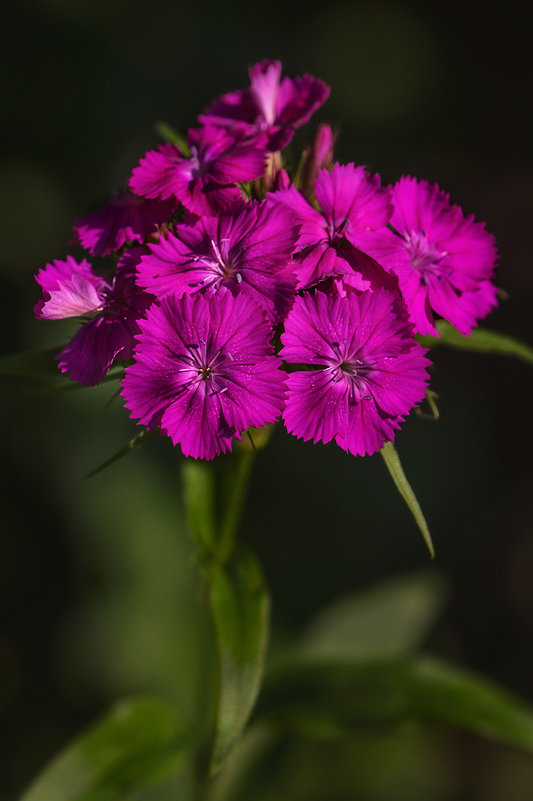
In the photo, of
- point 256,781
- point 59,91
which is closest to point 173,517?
point 256,781

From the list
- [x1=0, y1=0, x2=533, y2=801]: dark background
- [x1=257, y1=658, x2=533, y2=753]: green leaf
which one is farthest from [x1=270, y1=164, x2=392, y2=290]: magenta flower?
[x1=0, y1=0, x2=533, y2=801]: dark background

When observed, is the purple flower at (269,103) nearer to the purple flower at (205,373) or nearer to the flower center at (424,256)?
the flower center at (424,256)

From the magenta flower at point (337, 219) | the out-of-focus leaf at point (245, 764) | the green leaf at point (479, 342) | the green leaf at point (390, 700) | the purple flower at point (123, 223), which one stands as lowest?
the out-of-focus leaf at point (245, 764)

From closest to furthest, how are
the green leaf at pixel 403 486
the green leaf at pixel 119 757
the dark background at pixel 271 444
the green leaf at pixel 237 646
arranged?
the green leaf at pixel 403 486, the green leaf at pixel 237 646, the green leaf at pixel 119 757, the dark background at pixel 271 444

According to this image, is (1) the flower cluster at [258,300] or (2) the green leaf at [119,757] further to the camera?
(2) the green leaf at [119,757]

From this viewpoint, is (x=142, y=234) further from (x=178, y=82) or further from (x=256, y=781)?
(x=178, y=82)

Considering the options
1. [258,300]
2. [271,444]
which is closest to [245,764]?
[271,444]

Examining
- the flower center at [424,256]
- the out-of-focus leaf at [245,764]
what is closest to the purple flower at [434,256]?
the flower center at [424,256]
